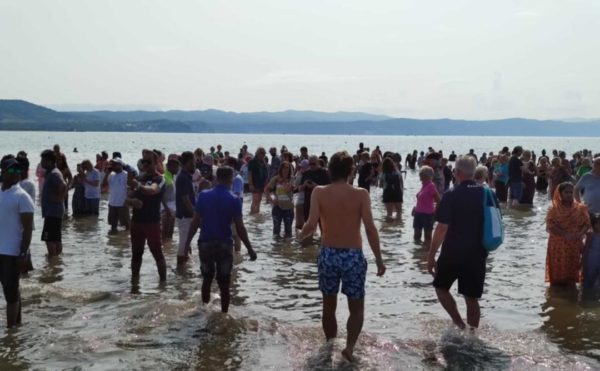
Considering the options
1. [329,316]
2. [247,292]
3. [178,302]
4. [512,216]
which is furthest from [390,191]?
[329,316]

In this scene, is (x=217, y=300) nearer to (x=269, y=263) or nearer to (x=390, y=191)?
(x=269, y=263)

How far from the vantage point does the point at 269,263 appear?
1185 cm

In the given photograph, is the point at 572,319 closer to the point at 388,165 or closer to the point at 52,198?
the point at 52,198

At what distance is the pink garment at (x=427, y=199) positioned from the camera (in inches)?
512

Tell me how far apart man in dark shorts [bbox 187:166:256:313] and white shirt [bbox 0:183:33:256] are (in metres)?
1.97

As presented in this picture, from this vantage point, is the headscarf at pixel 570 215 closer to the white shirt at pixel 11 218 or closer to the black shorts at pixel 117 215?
the white shirt at pixel 11 218

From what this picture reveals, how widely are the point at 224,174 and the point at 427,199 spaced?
242 inches

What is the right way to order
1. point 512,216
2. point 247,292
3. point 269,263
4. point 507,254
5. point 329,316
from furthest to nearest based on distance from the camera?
point 512,216 < point 507,254 < point 269,263 < point 247,292 < point 329,316

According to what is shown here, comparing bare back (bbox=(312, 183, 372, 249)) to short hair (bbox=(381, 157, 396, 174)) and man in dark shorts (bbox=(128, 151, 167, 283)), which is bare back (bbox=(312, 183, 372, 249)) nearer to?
man in dark shorts (bbox=(128, 151, 167, 283))

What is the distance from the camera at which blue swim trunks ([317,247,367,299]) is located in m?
6.57

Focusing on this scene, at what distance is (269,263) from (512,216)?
405 inches

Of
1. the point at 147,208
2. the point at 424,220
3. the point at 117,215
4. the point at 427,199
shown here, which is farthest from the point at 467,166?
the point at 117,215

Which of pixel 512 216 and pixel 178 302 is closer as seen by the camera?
pixel 178 302

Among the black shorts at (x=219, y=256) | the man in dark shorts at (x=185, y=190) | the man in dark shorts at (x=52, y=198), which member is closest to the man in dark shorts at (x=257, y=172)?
the man in dark shorts at (x=185, y=190)
